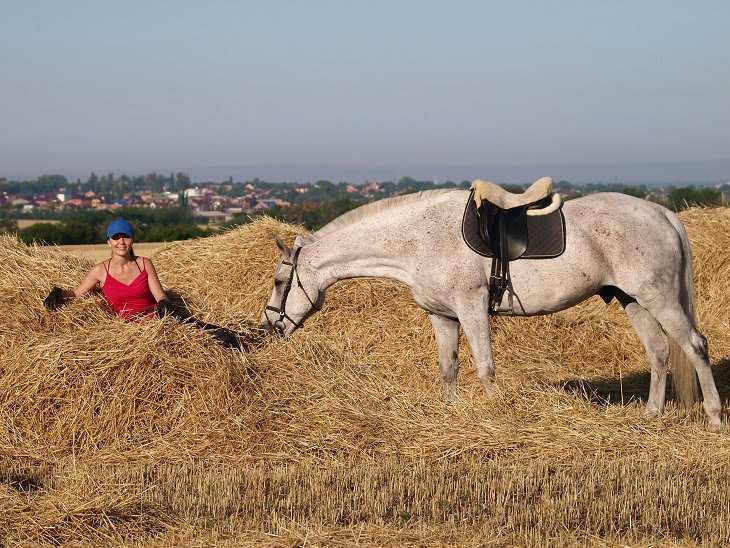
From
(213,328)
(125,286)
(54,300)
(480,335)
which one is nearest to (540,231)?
(480,335)

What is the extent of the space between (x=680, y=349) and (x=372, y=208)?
9.16ft

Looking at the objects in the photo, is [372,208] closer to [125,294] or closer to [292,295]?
[292,295]

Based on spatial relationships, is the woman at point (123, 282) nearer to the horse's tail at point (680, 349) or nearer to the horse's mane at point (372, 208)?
the horse's mane at point (372, 208)

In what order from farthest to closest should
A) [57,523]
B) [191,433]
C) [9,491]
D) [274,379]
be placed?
[274,379] → [191,433] → [9,491] → [57,523]

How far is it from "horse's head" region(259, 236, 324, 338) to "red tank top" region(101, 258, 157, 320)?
41.0 inches

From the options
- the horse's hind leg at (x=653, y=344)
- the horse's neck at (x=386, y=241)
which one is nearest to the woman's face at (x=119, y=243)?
the horse's neck at (x=386, y=241)

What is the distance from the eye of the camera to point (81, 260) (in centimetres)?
989

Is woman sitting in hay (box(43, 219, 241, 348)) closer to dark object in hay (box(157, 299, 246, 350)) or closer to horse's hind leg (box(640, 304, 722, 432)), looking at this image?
dark object in hay (box(157, 299, 246, 350))

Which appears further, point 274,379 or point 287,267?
point 287,267

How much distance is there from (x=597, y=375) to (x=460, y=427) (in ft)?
13.0

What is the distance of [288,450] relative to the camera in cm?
708

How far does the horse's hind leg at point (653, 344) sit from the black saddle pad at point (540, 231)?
0.98 metres

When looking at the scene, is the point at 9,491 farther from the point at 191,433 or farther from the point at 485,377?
the point at 485,377

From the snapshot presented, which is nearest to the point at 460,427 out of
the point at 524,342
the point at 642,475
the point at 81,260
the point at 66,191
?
the point at 642,475
